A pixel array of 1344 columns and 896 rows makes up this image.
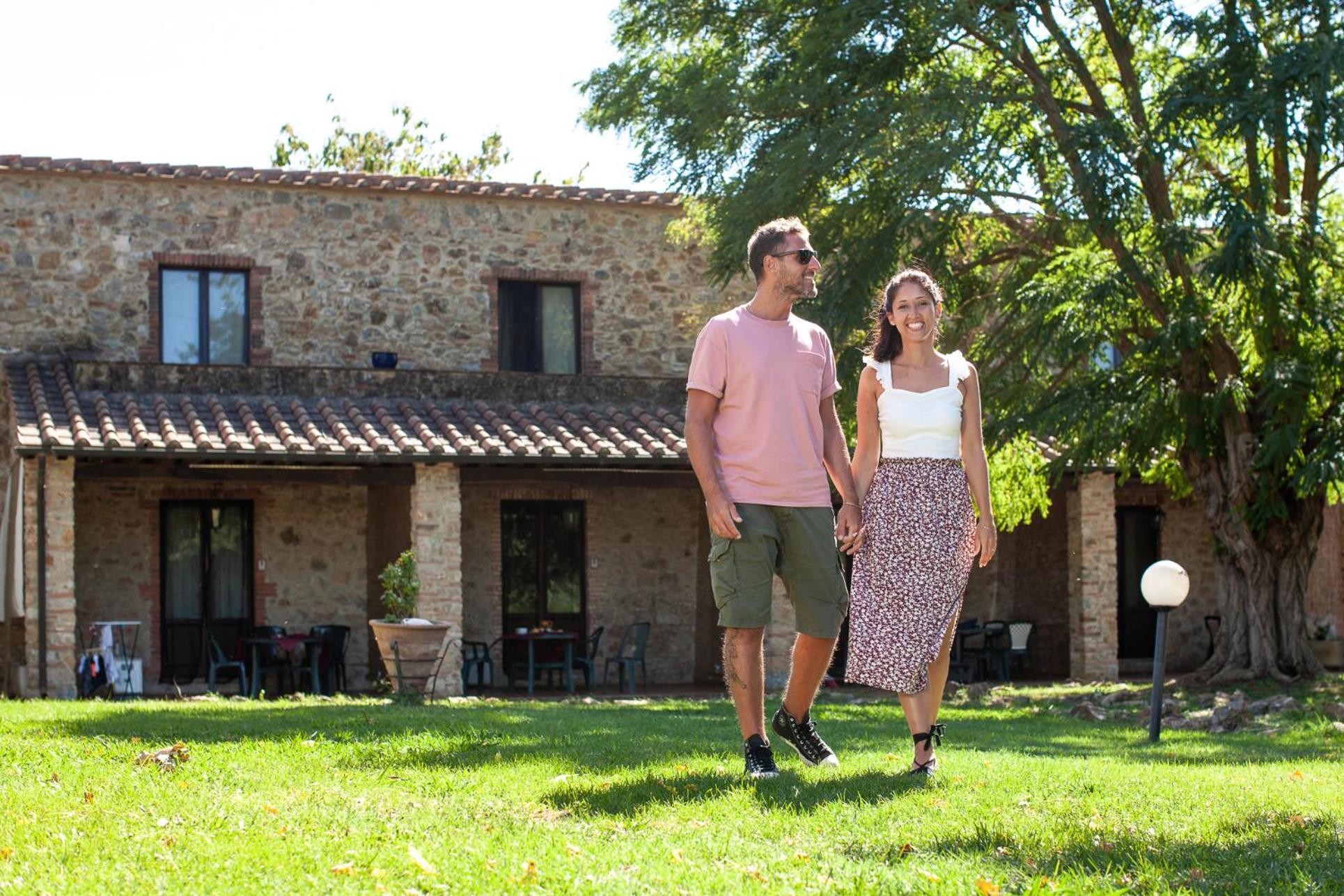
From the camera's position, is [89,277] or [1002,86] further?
[89,277]

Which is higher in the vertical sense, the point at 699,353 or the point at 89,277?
the point at 89,277

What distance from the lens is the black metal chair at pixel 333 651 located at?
15.6 metres

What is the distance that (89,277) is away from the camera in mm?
16609

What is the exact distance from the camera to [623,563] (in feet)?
58.5

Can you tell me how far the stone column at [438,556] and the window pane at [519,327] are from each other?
3.62 meters

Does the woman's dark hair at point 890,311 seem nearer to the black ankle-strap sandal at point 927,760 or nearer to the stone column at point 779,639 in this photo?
the black ankle-strap sandal at point 927,760

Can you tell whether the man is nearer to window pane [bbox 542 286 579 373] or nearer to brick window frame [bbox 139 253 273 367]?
brick window frame [bbox 139 253 273 367]

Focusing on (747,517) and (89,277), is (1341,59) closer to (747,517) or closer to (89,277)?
(747,517)

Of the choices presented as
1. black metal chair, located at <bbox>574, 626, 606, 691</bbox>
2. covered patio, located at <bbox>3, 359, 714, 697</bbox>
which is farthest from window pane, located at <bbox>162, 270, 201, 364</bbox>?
black metal chair, located at <bbox>574, 626, 606, 691</bbox>

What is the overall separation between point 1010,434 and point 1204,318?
6.02ft

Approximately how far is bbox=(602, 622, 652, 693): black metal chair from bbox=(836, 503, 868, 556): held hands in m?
10.4

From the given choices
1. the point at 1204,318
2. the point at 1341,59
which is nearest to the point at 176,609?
the point at 1204,318

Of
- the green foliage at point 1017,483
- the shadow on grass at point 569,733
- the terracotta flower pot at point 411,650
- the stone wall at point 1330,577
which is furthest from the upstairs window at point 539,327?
the stone wall at point 1330,577

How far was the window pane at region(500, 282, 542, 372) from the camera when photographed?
18109 mm
